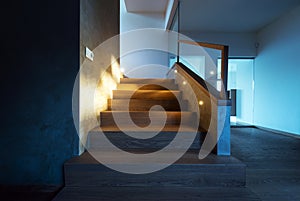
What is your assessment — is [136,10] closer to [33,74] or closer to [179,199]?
[33,74]

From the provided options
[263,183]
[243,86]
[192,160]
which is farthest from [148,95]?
[243,86]

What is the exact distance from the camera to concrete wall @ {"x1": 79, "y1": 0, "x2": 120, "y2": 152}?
1793mm

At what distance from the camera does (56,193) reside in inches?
60.2

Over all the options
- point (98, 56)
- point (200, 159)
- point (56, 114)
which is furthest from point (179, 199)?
point (98, 56)

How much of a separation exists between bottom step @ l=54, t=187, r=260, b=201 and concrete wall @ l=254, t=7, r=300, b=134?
3759mm

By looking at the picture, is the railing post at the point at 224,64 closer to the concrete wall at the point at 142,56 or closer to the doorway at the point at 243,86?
the concrete wall at the point at 142,56

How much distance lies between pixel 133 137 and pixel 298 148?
2.79 metres

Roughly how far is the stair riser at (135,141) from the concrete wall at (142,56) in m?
3.72

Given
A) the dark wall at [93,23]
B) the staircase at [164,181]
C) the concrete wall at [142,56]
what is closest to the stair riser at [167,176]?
the staircase at [164,181]

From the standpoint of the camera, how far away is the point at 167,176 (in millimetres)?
1552

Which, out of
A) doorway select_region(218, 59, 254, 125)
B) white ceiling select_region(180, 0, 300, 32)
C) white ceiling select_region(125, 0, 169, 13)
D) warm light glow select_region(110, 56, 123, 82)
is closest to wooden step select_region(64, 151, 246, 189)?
warm light glow select_region(110, 56, 123, 82)

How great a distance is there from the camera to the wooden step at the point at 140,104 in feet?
8.91

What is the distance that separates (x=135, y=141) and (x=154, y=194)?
63 centimetres

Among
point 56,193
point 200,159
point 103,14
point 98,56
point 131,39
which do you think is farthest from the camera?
point 131,39
